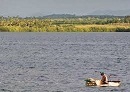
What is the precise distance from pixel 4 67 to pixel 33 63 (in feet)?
33.1

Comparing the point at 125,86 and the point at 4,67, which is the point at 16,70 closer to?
the point at 4,67

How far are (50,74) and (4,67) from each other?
1192 centimetres

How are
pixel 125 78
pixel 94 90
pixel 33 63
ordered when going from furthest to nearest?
pixel 33 63 → pixel 125 78 → pixel 94 90

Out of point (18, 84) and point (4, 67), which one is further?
point (4, 67)

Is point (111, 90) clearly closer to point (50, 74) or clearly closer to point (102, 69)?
point (50, 74)

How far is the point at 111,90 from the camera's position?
6009 cm

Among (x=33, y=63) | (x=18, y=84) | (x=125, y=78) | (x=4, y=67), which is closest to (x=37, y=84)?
(x=18, y=84)

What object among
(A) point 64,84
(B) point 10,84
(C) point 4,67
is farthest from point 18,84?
(C) point 4,67

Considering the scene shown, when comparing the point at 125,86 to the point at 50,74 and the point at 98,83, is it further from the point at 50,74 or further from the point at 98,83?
the point at 50,74

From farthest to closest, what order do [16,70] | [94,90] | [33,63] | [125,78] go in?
[33,63]
[16,70]
[125,78]
[94,90]

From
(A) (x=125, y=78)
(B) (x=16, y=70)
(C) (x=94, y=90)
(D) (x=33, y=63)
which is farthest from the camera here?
(D) (x=33, y=63)

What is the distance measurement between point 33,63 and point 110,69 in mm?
15757

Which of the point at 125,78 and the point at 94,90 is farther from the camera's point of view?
the point at 125,78

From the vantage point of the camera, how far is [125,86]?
204 ft
